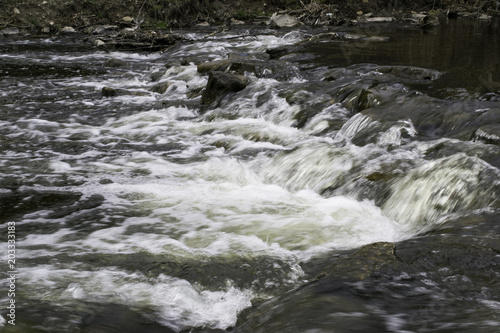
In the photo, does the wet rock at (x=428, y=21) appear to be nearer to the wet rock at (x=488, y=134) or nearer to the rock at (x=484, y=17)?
the rock at (x=484, y=17)

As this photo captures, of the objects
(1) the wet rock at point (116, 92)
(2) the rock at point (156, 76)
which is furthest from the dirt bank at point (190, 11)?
(1) the wet rock at point (116, 92)

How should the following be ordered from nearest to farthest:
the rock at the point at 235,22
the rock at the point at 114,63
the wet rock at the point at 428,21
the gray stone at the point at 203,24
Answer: the rock at the point at 114,63 < the wet rock at the point at 428,21 < the gray stone at the point at 203,24 < the rock at the point at 235,22

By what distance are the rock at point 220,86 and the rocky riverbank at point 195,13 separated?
38.4 ft

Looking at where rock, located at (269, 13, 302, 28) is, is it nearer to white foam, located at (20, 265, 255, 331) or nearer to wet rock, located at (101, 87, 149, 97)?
wet rock, located at (101, 87, 149, 97)

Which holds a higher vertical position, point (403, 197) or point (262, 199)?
point (403, 197)

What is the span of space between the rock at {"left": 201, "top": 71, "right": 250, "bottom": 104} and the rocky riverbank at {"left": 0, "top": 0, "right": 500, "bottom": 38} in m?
11.7

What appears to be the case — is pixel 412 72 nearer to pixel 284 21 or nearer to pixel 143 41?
pixel 143 41

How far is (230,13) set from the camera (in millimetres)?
24312

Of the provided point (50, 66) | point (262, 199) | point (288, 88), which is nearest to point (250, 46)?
point (50, 66)

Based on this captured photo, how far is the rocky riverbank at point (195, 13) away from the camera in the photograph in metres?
21.6

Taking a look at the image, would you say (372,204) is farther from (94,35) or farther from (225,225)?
(94,35)

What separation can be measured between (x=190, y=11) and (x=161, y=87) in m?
13.8

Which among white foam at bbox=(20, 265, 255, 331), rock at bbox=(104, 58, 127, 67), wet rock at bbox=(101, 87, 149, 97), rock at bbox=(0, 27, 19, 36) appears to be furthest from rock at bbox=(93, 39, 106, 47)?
white foam at bbox=(20, 265, 255, 331)

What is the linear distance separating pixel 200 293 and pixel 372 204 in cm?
226
